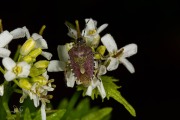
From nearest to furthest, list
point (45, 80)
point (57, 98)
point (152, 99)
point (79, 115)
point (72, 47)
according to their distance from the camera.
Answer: point (45, 80) → point (72, 47) → point (79, 115) → point (57, 98) → point (152, 99)

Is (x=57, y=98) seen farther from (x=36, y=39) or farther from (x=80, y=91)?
(x=36, y=39)

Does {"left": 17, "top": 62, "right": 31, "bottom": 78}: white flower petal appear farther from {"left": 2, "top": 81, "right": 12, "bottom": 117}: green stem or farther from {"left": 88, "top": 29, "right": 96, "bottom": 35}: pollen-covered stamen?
{"left": 88, "top": 29, "right": 96, "bottom": 35}: pollen-covered stamen

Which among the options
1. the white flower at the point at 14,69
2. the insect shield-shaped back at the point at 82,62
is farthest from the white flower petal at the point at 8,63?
the insect shield-shaped back at the point at 82,62

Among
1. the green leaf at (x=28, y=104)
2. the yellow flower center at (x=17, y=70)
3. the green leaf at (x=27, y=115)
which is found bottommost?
the green leaf at (x=27, y=115)

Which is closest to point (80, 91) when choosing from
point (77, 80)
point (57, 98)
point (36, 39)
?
point (77, 80)

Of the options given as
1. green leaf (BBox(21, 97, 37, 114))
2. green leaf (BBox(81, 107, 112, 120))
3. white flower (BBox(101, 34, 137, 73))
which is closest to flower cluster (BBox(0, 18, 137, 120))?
white flower (BBox(101, 34, 137, 73))

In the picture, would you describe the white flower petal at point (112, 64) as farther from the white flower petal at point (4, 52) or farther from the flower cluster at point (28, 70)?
the white flower petal at point (4, 52)

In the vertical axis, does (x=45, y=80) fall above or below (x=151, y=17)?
below
